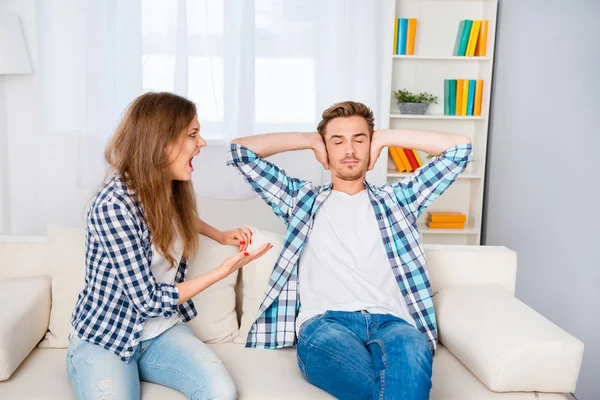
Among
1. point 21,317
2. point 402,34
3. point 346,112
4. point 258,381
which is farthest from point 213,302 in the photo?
point 402,34

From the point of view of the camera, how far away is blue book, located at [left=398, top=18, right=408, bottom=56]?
13.7ft

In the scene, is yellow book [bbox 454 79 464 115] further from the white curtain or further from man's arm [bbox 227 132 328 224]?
man's arm [bbox 227 132 328 224]

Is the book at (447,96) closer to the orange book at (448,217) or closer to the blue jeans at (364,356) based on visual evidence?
the orange book at (448,217)

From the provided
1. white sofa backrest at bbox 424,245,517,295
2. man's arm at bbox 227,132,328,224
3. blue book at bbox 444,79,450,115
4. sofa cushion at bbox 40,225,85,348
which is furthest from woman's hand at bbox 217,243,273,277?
blue book at bbox 444,79,450,115

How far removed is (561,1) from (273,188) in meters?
1.88

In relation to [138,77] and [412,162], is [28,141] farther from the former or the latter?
[412,162]

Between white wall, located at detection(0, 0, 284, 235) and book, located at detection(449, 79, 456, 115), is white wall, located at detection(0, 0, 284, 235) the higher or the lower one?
the lower one

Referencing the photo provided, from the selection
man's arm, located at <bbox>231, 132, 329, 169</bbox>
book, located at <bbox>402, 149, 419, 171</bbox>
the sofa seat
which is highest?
man's arm, located at <bbox>231, 132, 329, 169</bbox>

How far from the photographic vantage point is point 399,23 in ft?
13.7

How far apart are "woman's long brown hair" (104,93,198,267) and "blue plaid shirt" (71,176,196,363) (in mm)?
33

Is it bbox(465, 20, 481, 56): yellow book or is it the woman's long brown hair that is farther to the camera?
bbox(465, 20, 481, 56): yellow book

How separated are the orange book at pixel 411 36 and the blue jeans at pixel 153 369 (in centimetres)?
286

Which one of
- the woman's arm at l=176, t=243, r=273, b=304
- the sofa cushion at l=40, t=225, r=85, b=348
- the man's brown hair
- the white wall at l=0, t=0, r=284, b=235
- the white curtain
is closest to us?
the woman's arm at l=176, t=243, r=273, b=304

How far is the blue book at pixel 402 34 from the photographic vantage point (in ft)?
13.7
